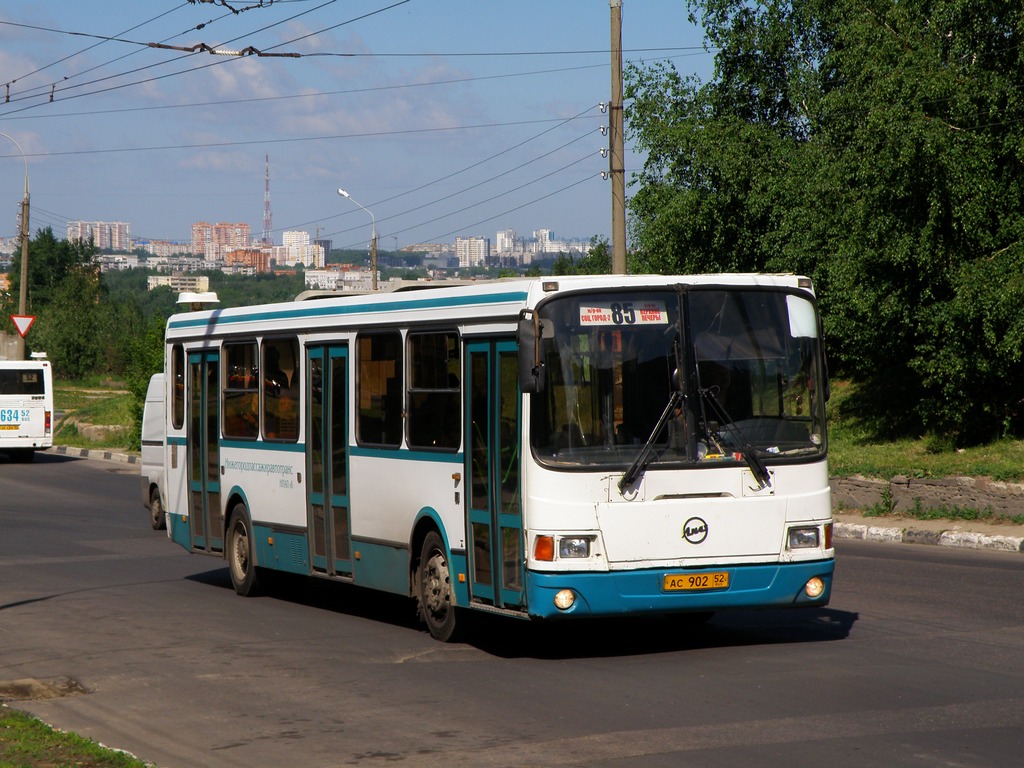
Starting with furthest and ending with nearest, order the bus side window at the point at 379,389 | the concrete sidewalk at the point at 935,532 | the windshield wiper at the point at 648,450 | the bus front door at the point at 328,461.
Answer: the concrete sidewalk at the point at 935,532 → the bus front door at the point at 328,461 → the bus side window at the point at 379,389 → the windshield wiper at the point at 648,450

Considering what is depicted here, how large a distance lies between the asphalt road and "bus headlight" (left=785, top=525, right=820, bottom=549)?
724 mm

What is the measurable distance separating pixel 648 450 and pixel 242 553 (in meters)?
6.08

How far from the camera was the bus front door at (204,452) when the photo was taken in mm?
14453

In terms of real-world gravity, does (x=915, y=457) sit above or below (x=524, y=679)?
above

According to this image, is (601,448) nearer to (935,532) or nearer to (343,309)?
(343,309)

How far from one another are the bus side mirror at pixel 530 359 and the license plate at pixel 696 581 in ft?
4.97

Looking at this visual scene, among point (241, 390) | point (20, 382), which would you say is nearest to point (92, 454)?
point (20, 382)

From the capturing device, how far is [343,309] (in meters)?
12.0

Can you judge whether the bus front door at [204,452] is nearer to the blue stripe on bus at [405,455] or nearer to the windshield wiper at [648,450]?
the blue stripe on bus at [405,455]

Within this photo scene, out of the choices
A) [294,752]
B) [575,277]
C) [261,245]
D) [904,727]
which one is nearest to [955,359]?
[575,277]

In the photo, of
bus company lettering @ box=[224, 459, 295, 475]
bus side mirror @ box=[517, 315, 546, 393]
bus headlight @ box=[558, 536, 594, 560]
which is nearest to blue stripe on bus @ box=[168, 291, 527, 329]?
bus side mirror @ box=[517, 315, 546, 393]

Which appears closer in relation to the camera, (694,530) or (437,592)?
(694,530)

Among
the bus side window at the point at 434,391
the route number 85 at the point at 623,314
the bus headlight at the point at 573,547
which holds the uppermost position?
the route number 85 at the point at 623,314

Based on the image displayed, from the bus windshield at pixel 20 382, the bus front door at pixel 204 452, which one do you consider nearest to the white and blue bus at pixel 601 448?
the bus front door at pixel 204 452
